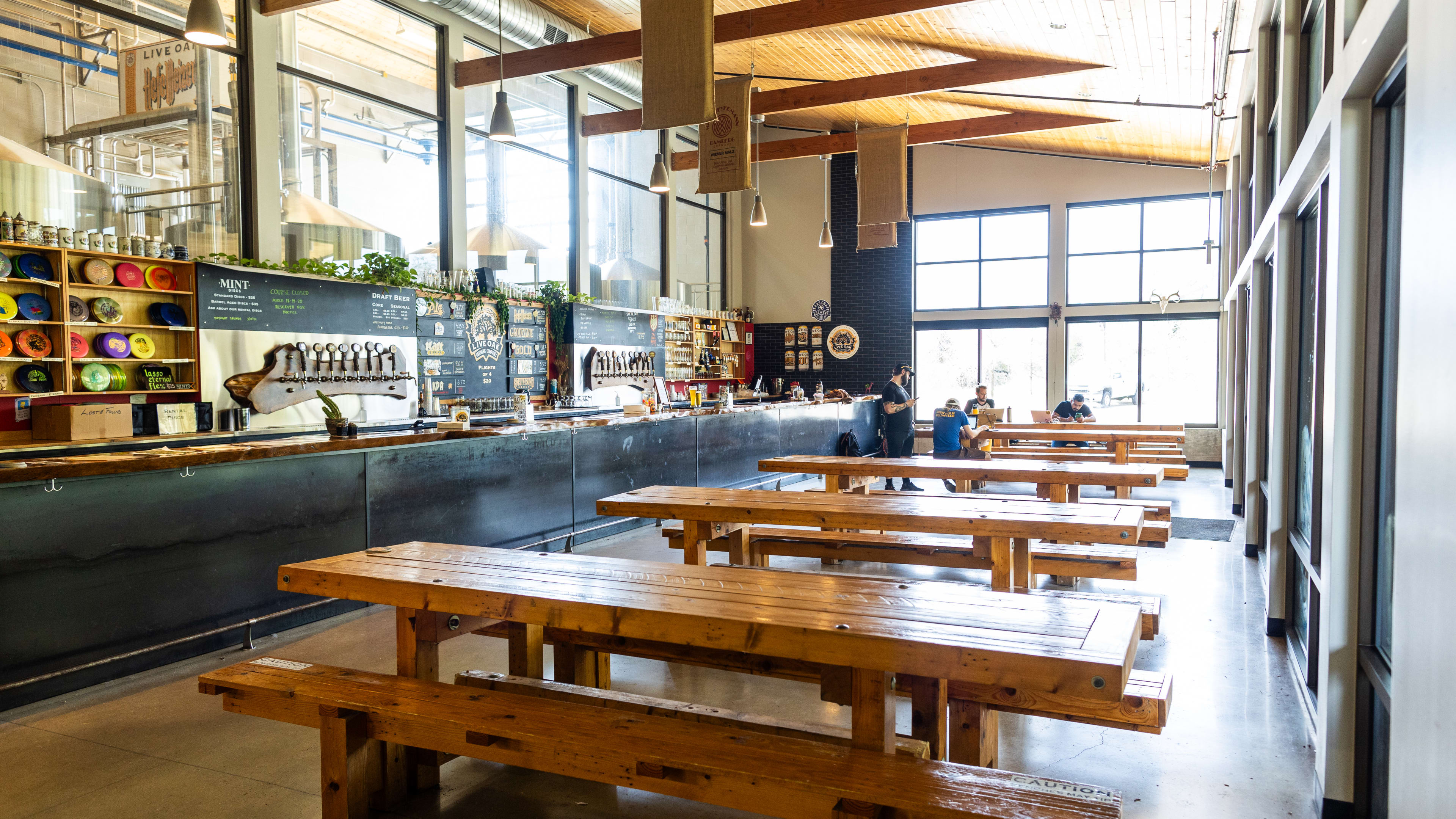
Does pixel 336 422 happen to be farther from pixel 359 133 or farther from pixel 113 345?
pixel 359 133

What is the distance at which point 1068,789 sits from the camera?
1.77 metres

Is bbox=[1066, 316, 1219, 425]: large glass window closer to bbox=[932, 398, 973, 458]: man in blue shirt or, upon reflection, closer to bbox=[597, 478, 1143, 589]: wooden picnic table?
bbox=[932, 398, 973, 458]: man in blue shirt

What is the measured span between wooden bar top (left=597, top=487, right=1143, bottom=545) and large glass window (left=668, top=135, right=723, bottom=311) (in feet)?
32.7

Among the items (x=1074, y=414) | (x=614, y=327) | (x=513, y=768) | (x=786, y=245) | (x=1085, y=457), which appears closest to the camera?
(x=513, y=768)

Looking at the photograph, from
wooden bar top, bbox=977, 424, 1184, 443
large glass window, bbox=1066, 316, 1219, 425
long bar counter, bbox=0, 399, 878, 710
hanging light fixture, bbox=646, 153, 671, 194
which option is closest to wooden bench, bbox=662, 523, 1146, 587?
long bar counter, bbox=0, 399, 878, 710

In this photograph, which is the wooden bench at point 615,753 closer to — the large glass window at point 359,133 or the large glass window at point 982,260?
the large glass window at point 359,133

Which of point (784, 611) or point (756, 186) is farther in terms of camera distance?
point (756, 186)

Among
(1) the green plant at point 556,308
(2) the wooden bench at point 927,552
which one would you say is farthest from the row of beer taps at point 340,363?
(2) the wooden bench at point 927,552

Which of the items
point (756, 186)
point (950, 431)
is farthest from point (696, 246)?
point (950, 431)

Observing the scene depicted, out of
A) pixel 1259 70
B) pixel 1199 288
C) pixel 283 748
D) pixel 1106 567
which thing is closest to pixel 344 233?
pixel 283 748

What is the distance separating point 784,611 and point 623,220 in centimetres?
1158

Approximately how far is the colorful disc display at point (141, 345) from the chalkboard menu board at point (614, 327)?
16.0 feet

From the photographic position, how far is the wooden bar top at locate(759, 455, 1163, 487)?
4.94 meters

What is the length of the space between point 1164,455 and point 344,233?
8.35 meters
